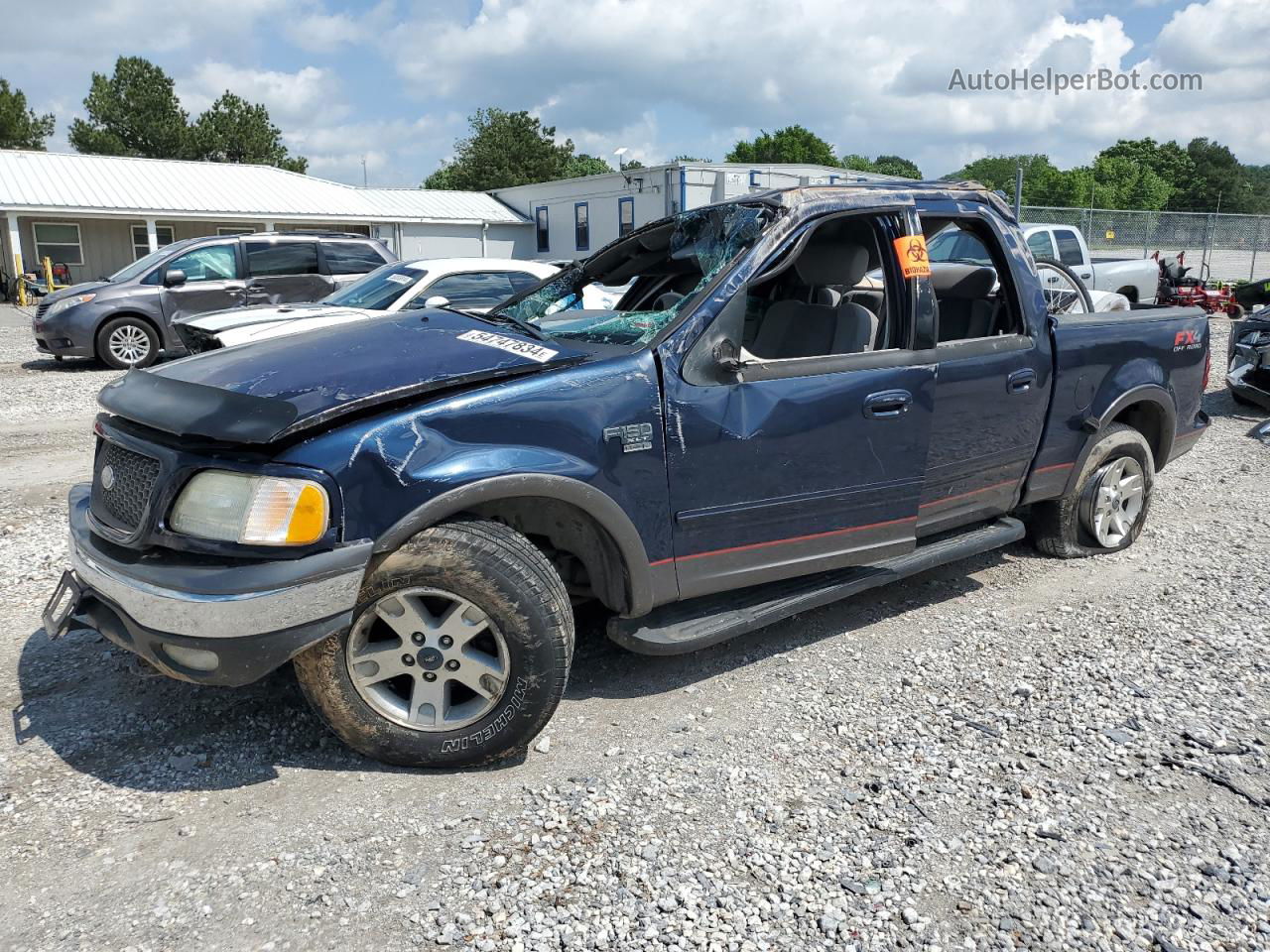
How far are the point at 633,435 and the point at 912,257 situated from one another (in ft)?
5.39

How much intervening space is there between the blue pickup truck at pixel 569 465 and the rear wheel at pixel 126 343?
9.93 metres

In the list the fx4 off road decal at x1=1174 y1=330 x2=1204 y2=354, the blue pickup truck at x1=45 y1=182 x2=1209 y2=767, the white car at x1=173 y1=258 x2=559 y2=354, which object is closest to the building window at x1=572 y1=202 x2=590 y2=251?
the white car at x1=173 y1=258 x2=559 y2=354

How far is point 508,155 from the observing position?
5875cm

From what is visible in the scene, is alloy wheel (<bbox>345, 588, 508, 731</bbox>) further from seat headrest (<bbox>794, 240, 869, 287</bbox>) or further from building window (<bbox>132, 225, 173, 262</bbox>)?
building window (<bbox>132, 225, 173, 262</bbox>)

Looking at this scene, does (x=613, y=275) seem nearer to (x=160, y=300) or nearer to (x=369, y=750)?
(x=369, y=750)

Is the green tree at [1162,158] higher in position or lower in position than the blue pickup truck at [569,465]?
higher

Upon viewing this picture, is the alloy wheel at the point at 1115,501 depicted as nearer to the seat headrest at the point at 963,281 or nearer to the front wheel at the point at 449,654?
the seat headrest at the point at 963,281

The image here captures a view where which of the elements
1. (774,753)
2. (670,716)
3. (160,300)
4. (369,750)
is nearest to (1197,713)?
(774,753)

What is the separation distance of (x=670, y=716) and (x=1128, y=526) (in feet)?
11.1

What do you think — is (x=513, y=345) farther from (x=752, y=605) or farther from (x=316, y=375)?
(x=752, y=605)

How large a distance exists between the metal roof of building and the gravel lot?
1127 inches

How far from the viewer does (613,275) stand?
4738mm

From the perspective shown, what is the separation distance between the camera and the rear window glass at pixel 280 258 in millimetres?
12273

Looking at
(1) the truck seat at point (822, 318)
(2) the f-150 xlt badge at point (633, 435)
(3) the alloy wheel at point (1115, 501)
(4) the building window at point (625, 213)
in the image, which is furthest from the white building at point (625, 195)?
(2) the f-150 xlt badge at point (633, 435)
